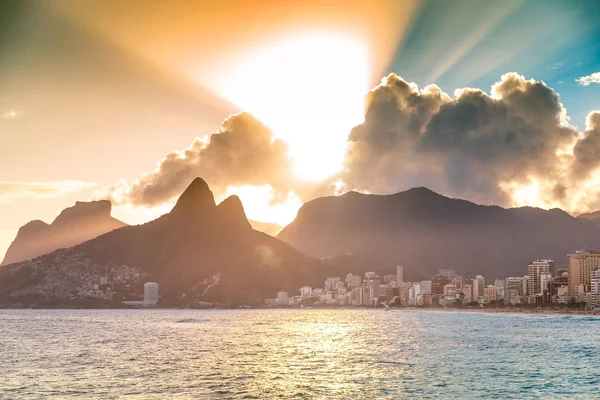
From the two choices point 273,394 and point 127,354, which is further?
point 127,354

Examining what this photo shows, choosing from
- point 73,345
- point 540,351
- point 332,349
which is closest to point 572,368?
point 540,351

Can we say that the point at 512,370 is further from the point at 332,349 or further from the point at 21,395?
the point at 21,395

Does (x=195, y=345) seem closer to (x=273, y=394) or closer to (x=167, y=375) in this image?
(x=167, y=375)

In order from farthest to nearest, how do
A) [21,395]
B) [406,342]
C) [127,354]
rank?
[406,342] < [127,354] < [21,395]

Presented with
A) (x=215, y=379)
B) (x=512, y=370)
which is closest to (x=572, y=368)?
(x=512, y=370)

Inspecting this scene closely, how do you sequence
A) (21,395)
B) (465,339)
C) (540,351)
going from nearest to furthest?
(21,395) → (540,351) → (465,339)

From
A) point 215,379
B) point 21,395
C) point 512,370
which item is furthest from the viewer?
point 512,370

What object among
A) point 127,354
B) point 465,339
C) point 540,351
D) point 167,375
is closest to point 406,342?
point 465,339

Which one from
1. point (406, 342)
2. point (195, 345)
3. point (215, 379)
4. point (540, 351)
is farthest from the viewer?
point (406, 342)

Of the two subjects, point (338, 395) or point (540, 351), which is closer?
point (338, 395)
